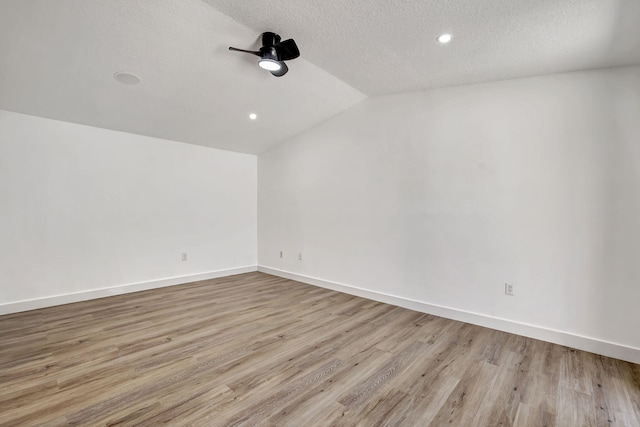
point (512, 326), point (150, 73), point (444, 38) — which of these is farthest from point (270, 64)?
point (512, 326)

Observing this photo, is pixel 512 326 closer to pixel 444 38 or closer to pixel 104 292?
pixel 444 38

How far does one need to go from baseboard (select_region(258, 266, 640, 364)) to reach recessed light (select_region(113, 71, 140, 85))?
3473 mm

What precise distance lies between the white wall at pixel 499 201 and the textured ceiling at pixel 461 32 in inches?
13.8

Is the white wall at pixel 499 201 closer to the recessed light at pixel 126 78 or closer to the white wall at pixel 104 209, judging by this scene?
the white wall at pixel 104 209

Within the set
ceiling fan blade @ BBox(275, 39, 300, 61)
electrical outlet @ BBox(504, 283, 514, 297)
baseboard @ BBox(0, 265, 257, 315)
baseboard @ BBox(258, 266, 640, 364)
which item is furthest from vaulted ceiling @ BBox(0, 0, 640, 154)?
baseboard @ BBox(258, 266, 640, 364)

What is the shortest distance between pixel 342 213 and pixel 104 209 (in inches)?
127

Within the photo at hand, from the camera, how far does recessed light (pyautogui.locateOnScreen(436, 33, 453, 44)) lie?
2289 mm

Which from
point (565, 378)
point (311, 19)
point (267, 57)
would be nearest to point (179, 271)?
point (267, 57)

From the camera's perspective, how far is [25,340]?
2.63 metres

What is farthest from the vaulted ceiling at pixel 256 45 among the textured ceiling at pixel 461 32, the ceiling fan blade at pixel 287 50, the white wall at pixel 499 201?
the white wall at pixel 499 201

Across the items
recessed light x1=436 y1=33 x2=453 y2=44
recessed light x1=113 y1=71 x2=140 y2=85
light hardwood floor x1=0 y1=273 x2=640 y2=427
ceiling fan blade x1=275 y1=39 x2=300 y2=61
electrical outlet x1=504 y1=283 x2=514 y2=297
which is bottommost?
light hardwood floor x1=0 y1=273 x2=640 y2=427

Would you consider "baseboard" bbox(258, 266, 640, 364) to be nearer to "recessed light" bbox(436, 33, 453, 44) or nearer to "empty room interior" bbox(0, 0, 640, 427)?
"empty room interior" bbox(0, 0, 640, 427)

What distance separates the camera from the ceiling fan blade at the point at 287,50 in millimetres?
2379

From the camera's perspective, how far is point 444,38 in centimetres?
233
